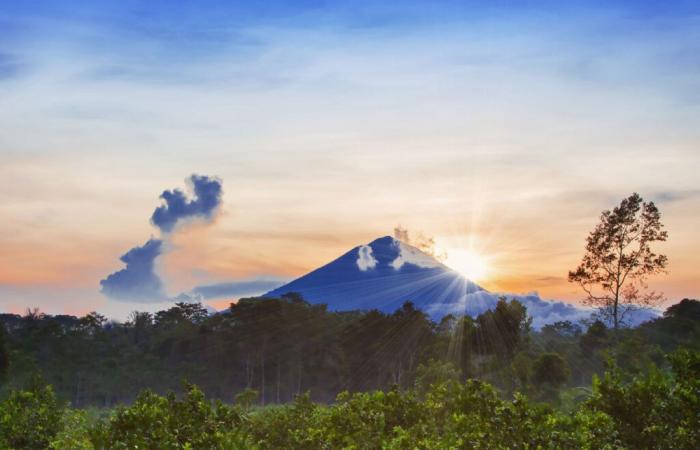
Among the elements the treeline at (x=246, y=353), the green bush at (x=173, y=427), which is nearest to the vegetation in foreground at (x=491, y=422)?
the green bush at (x=173, y=427)

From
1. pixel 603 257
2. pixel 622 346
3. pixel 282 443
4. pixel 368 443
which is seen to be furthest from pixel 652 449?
pixel 603 257

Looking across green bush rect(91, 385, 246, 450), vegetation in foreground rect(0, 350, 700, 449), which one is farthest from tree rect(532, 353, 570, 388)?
green bush rect(91, 385, 246, 450)

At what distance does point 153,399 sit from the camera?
11.4 meters

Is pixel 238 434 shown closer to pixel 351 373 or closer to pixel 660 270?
pixel 660 270

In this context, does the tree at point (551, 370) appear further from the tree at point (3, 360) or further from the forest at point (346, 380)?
the tree at point (3, 360)

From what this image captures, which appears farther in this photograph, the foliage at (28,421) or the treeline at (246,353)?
the treeline at (246,353)

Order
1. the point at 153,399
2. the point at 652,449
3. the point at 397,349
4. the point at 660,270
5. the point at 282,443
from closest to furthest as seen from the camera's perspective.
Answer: the point at 652,449 < the point at 153,399 < the point at 282,443 < the point at 660,270 < the point at 397,349

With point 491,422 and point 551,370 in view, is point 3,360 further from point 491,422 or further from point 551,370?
point 491,422

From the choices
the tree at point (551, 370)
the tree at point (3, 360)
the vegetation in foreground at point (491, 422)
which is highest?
the tree at point (3, 360)

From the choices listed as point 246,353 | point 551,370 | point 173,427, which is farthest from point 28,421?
point 246,353

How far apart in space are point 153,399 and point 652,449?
7.26 m

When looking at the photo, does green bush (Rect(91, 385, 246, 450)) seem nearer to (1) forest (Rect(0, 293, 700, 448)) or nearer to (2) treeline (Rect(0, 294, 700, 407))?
(1) forest (Rect(0, 293, 700, 448))

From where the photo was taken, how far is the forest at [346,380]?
32.3 ft

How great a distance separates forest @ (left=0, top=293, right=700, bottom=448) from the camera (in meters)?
9.85
